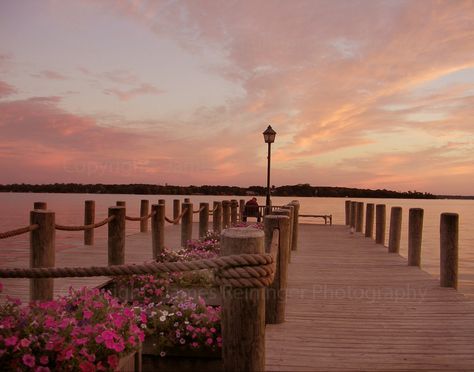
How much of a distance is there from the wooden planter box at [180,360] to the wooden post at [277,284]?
1.14 meters

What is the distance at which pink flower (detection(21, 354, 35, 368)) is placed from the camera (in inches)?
110

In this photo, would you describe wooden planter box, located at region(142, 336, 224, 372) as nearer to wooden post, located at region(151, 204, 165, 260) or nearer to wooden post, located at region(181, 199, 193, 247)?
wooden post, located at region(151, 204, 165, 260)

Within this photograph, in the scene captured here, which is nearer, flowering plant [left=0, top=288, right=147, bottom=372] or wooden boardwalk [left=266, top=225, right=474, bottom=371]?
flowering plant [left=0, top=288, right=147, bottom=372]

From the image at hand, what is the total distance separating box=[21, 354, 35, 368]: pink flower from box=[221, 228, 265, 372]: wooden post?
1.19 metres

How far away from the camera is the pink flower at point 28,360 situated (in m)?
2.78

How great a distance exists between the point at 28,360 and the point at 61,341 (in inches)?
8.3

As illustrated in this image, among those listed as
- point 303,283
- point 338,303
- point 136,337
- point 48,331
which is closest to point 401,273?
point 303,283

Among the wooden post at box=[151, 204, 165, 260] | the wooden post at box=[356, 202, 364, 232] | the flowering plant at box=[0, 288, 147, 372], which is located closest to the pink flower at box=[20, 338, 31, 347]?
the flowering plant at box=[0, 288, 147, 372]

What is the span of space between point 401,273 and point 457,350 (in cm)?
484

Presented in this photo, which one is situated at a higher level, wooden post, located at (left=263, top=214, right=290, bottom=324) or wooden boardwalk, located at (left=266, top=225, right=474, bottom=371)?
wooden post, located at (left=263, top=214, right=290, bottom=324)

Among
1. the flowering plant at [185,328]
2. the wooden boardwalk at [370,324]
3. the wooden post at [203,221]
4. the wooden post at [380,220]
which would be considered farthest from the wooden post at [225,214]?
the flowering plant at [185,328]

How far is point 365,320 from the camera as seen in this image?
19.3 feet

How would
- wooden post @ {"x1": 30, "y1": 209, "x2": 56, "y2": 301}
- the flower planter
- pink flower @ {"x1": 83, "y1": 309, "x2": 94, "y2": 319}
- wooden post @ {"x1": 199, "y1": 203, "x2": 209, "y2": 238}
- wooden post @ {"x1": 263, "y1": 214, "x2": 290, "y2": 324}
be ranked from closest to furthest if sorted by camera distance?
the flower planter
pink flower @ {"x1": 83, "y1": 309, "x2": 94, "y2": 319}
wooden post @ {"x1": 263, "y1": 214, "x2": 290, "y2": 324}
wooden post @ {"x1": 30, "y1": 209, "x2": 56, "y2": 301}
wooden post @ {"x1": 199, "y1": 203, "x2": 209, "y2": 238}

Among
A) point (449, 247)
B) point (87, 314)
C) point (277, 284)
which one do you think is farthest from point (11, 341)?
point (449, 247)
